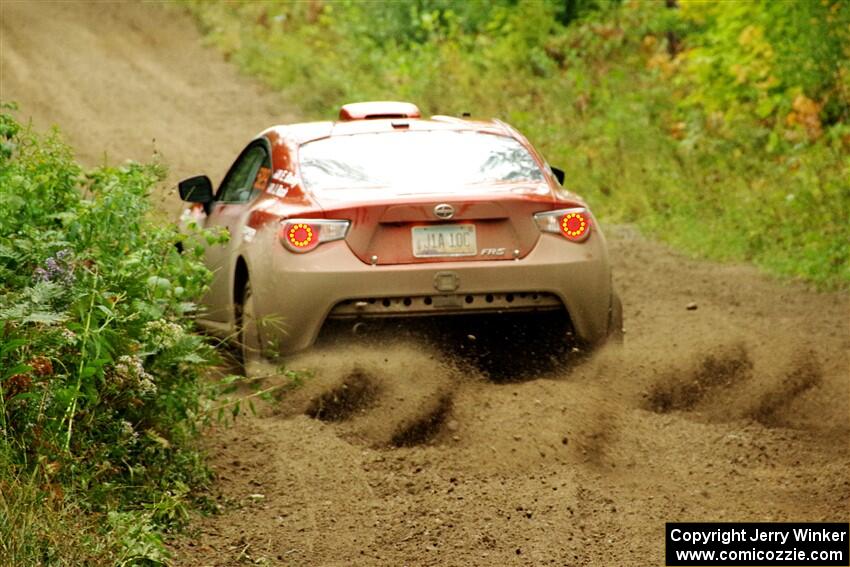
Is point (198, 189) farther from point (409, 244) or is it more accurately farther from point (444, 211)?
point (444, 211)

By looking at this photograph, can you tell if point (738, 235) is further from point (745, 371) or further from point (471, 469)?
point (471, 469)

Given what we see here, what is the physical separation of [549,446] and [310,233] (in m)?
1.75

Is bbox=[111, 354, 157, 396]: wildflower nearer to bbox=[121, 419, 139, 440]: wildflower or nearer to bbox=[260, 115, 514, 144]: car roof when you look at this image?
bbox=[121, 419, 139, 440]: wildflower

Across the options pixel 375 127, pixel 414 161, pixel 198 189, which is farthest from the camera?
pixel 198 189

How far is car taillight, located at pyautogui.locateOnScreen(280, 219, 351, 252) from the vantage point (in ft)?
25.6

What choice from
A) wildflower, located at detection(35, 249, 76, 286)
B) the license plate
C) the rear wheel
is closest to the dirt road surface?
the rear wheel

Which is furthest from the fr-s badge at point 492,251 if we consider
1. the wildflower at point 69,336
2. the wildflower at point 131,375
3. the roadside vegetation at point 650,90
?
the roadside vegetation at point 650,90

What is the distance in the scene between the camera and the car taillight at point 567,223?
805 centimetres

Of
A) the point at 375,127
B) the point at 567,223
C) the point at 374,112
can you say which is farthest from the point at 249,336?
the point at 374,112

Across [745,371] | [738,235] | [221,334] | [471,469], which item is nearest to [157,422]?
[471,469]

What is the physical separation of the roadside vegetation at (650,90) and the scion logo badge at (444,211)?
511cm

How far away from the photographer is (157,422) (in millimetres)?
6352

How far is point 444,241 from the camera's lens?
784 centimetres

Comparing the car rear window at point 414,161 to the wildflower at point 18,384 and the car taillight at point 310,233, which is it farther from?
the wildflower at point 18,384
